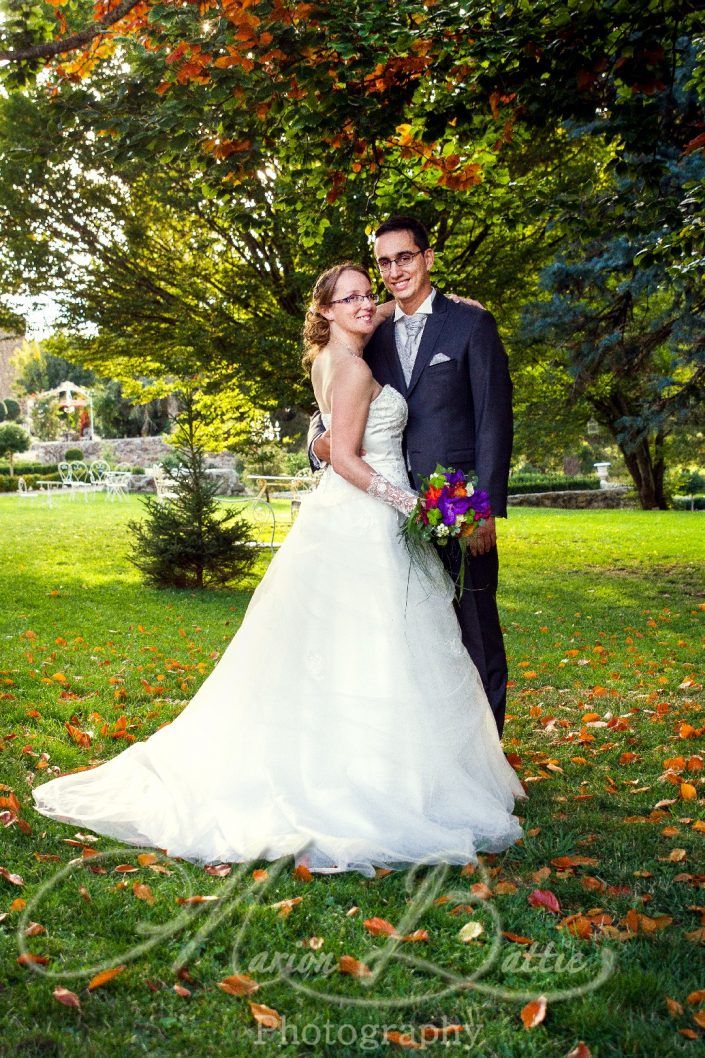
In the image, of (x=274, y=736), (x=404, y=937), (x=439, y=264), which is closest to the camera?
(x=404, y=937)

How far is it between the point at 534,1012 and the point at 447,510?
1.92m

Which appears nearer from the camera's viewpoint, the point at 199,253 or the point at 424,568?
the point at 424,568

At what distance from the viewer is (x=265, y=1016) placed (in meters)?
2.56

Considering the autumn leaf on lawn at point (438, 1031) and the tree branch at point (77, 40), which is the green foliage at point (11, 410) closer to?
the tree branch at point (77, 40)

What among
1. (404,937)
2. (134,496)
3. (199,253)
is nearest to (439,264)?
(199,253)

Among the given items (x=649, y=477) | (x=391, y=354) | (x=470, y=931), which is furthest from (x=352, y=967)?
(x=649, y=477)

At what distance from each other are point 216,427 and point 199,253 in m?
3.55

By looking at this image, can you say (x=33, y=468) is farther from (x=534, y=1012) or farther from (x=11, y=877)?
(x=534, y=1012)

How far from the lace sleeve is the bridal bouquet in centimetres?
9

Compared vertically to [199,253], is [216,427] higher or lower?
lower

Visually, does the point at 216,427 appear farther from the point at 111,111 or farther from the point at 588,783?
the point at 588,783

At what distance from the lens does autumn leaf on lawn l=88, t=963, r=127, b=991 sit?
271 centimetres

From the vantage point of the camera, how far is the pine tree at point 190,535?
11438 mm

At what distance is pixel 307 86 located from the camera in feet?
16.4
